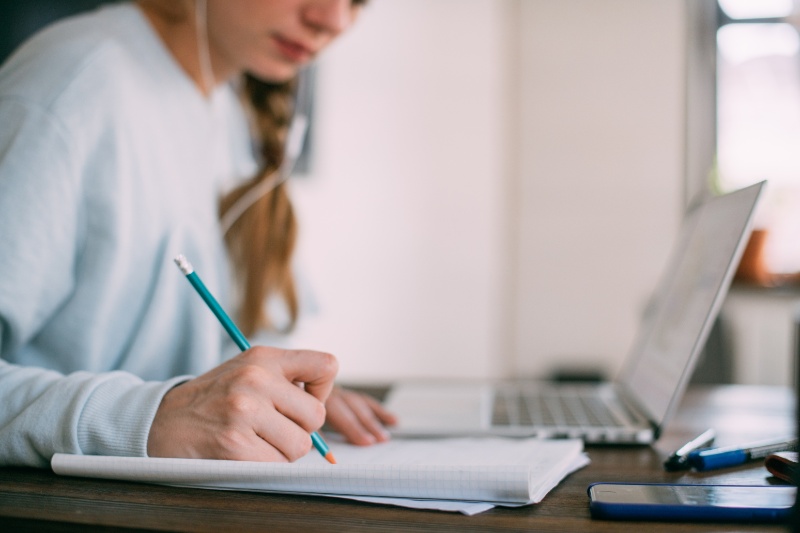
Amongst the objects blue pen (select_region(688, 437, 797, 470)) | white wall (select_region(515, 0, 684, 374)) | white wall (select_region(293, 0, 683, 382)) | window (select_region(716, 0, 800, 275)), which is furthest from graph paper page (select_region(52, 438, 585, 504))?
window (select_region(716, 0, 800, 275))

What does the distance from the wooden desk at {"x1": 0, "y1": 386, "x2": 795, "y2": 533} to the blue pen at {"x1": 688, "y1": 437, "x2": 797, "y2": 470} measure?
11 millimetres

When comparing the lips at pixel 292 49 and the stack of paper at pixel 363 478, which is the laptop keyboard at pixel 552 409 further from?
the lips at pixel 292 49

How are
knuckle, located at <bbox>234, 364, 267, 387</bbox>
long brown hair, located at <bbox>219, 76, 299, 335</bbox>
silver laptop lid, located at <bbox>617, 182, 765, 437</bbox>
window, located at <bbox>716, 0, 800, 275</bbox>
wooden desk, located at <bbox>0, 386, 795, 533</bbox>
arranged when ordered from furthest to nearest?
window, located at <bbox>716, 0, 800, 275</bbox> → long brown hair, located at <bbox>219, 76, 299, 335</bbox> → silver laptop lid, located at <bbox>617, 182, 765, 437</bbox> → knuckle, located at <bbox>234, 364, 267, 387</bbox> → wooden desk, located at <bbox>0, 386, 795, 533</bbox>

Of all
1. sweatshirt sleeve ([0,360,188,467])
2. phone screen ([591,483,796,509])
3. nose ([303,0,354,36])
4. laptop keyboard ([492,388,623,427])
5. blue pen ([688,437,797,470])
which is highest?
nose ([303,0,354,36])

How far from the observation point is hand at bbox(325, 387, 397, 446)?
2.18 feet

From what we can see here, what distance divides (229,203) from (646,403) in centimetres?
65

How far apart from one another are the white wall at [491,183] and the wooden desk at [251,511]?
2.02 metres

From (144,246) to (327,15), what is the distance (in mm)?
358

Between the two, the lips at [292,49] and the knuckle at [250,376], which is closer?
the knuckle at [250,376]

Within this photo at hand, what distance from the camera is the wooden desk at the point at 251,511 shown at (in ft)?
1.32

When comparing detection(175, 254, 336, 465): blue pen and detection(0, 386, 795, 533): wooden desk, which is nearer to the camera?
detection(0, 386, 795, 533): wooden desk

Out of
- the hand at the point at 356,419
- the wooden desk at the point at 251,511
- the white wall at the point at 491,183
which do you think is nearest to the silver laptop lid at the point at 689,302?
the wooden desk at the point at 251,511

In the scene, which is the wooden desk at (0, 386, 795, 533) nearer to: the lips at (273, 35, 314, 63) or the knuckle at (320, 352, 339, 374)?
the knuckle at (320, 352, 339, 374)

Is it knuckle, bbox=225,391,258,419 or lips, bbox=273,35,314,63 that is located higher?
lips, bbox=273,35,314,63
